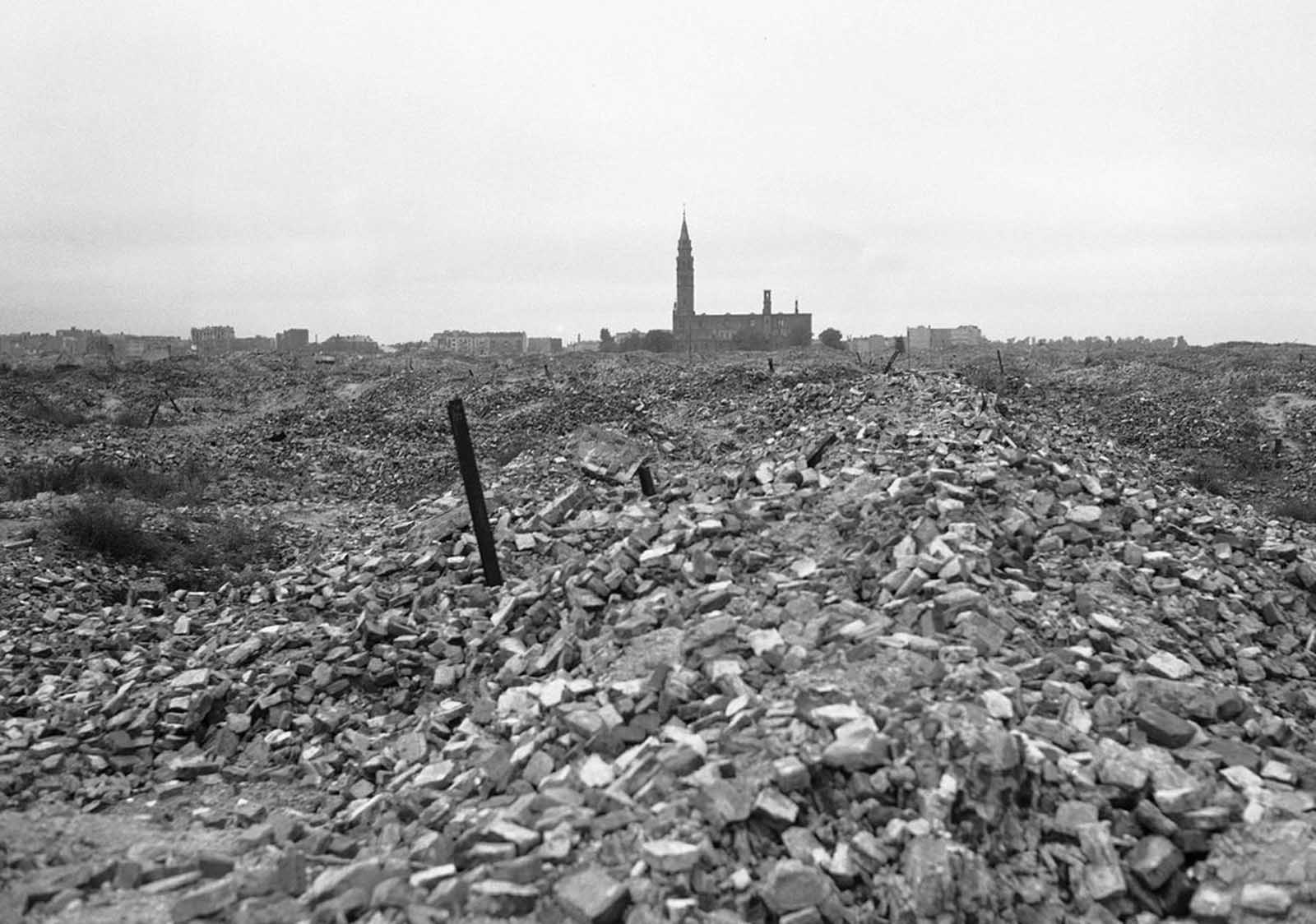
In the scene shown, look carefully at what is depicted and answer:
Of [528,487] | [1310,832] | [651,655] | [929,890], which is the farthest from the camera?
[528,487]

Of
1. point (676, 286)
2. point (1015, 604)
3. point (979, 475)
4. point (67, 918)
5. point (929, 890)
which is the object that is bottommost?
point (67, 918)

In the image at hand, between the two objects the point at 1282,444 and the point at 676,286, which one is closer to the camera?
the point at 1282,444

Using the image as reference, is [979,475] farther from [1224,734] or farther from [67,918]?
[67,918]

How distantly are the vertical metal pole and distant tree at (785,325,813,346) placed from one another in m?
66.7

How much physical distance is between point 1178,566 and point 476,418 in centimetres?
1726

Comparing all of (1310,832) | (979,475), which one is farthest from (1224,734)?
(979,475)

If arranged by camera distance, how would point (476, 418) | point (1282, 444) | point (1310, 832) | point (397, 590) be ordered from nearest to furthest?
point (1310, 832) → point (397, 590) → point (1282, 444) → point (476, 418)

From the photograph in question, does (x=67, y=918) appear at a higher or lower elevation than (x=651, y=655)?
lower

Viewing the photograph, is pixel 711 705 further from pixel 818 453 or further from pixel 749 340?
pixel 749 340

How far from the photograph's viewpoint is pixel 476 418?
68.2 ft

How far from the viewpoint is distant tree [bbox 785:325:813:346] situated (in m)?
73.1

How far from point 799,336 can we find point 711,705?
73.4m

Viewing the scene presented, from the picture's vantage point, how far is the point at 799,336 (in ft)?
247

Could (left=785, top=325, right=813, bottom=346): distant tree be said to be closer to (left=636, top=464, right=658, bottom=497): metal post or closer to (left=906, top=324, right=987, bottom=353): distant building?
(left=906, top=324, right=987, bottom=353): distant building
